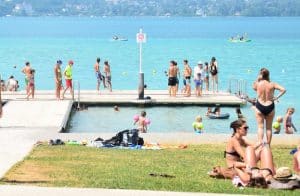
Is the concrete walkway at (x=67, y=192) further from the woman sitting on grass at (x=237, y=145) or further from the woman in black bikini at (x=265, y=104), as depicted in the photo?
the woman in black bikini at (x=265, y=104)

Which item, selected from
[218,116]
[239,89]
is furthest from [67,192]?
[239,89]

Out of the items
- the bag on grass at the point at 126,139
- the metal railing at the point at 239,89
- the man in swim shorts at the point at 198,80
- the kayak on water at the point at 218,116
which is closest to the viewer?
the bag on grass at the point at 126,139

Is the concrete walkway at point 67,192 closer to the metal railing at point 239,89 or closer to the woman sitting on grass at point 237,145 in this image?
the woman sitting on grass at point 237,145

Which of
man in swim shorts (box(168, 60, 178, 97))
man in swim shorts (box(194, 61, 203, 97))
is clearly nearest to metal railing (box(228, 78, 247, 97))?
man in swim shorts (box(194, 61, 203, 97))

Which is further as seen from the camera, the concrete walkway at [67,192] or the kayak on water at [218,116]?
the kayak on water at [218,116]

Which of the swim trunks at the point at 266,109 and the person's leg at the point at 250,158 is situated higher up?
the swim trunks at the point at 266,109

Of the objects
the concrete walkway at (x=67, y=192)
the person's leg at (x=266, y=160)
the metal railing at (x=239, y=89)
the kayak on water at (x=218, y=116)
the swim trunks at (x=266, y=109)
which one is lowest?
the kayak on water at (x=218, y=116)

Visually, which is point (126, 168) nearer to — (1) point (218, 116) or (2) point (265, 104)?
(2) point (265, 104)

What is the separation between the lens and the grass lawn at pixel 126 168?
12.6 m

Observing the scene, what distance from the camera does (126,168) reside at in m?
14.8

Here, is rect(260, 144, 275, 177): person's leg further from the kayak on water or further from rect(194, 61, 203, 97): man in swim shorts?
rect(194, 61, 203, 97): man in swim shorts

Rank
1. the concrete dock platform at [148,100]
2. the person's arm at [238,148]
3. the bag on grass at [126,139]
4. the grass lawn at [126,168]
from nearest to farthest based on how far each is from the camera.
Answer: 1. the grass lawn at [126,168]
2. the person's arm at [238,148]
3. the bag on grass at [126,139]
4. the concrete dock platform at [148,100]

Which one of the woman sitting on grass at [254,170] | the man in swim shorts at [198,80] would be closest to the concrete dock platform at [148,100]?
the man in swim shorts at [198,80]

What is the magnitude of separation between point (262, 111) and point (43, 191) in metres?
6.48
